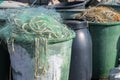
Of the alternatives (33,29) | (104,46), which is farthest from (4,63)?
(104,46)

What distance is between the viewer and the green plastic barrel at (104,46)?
476cm

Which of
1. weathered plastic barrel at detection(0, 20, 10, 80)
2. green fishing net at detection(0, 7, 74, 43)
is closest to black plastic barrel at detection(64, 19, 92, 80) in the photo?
green fishing net at detection(0, 7, 74, 43)

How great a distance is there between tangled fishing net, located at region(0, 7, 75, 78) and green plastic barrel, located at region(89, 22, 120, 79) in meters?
1.06

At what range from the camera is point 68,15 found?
570cm

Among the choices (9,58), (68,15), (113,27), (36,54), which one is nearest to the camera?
(36,54)

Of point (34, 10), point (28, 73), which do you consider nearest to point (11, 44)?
point (28, 73)

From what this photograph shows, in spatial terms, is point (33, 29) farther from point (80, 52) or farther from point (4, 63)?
point (80, 52)

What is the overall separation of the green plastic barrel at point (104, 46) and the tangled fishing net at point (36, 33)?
1.06 metres

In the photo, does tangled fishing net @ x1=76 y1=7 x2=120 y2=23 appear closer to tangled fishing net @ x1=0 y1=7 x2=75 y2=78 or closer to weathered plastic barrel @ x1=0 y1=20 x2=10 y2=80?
tangled fishing net @ x1=0 y1=7 x2=75 y2=78

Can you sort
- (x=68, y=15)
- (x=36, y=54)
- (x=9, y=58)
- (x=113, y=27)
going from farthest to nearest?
(x=68, y=15) → (x=113, y=27) → (x=9, y=58) → (x=36, y=54)

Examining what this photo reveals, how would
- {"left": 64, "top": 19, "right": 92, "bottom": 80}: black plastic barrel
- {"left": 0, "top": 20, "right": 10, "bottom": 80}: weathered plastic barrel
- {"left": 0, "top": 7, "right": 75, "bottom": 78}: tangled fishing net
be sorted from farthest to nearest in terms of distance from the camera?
1. {"left": 64, "top": 19, "right": 92, "bottom": 80}: black plastic barrel
2. {"left": 0, "top": 20, "right": 10, "bottom": 80}: weathered plastic barrel
3. {"left": 0, "top": 7, "right": 75, "bottom": 78}: tangled fishing net

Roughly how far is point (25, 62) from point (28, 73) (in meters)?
0.13

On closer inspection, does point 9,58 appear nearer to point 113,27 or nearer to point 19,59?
point 19,59

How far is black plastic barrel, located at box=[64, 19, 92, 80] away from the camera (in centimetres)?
424
